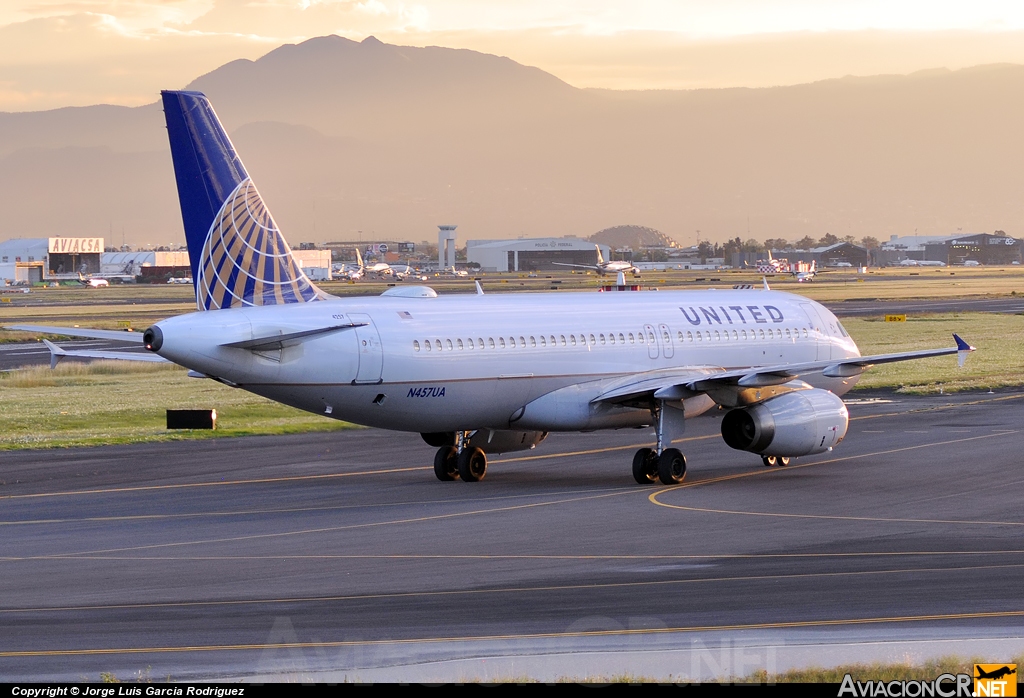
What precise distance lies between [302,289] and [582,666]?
58.9 ft

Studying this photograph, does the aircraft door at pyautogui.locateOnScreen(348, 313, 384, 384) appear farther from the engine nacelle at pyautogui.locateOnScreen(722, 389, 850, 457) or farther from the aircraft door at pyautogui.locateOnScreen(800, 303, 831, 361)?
the aircraft door at pyautogui.locateOnScreen(800, 303, 831, 361)

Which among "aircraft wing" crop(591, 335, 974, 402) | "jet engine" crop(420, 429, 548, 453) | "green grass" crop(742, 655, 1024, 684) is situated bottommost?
"jet engine" crop(420, 429, 548, 453)

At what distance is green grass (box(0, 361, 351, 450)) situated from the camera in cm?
4428

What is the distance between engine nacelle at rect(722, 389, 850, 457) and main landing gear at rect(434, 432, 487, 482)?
19.4 feet

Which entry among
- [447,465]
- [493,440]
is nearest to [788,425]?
[493,440]

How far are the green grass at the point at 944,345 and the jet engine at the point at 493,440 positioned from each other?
24582mm

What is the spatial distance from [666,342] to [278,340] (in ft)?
36.0

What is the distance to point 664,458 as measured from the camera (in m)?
33.0

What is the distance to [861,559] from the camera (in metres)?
23.1

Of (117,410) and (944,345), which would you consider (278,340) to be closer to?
(117,410)

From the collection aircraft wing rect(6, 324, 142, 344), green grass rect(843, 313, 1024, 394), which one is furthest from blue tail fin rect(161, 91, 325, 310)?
green grass rect(843, 313, 1024, 394)

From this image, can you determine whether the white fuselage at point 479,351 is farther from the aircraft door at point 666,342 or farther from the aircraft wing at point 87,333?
the aircraft wing at point 87,333

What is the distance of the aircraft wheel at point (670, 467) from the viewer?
1294 inches

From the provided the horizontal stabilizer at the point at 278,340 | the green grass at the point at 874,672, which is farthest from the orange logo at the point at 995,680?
the horizontal stabilizer at the point at 278,340
